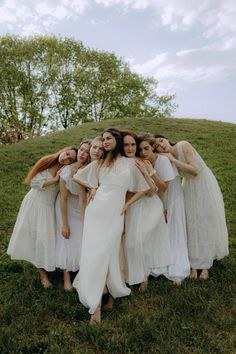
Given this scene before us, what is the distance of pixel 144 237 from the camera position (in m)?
6.85

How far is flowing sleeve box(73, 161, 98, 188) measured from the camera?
6.51 metres

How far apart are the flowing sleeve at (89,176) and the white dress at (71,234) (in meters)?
0.35

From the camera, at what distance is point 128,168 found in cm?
651

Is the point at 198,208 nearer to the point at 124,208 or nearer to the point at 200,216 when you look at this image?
the point at 200,216

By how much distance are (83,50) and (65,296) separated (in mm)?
35422

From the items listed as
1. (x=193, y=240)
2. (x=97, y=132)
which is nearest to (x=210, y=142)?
(x=97, y=132)

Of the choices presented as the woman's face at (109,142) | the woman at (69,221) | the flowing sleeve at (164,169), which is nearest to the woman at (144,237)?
the woman's face at (109,142)

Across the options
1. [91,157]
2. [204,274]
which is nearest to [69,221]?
[91,157]

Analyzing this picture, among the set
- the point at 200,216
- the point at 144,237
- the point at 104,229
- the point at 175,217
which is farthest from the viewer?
the point at 200,216

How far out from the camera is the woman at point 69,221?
22.7 feet

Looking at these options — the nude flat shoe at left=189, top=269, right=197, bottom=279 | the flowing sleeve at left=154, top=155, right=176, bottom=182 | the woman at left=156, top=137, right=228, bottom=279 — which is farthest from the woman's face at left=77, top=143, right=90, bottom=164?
the nude flat shoe at left=189, top=269, right=197, bottom=279

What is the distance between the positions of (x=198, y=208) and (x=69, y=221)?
7.56 feet

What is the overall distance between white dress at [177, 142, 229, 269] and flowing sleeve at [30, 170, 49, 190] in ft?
7.79

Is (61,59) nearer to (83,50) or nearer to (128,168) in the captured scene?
(83,50)
